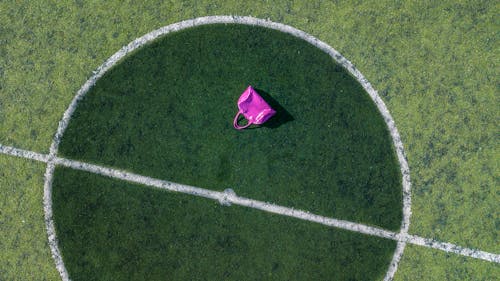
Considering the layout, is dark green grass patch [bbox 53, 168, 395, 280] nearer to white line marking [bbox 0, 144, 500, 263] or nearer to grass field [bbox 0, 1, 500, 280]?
white line marking [bbox 0, 144, 500, 263]

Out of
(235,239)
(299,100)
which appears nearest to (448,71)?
(299,100)

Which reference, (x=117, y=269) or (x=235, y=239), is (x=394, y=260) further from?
(x=117, y=269)

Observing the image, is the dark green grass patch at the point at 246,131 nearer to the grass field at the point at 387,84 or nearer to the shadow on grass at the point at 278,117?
the shadow on grass at the point at 278,117

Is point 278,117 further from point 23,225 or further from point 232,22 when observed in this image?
point 23,225

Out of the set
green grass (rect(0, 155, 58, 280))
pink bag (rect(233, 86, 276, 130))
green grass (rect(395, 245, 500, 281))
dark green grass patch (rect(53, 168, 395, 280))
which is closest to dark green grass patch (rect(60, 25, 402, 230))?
pink bag (rect(233, 86, 276, 130))

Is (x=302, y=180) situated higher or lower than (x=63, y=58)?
lower

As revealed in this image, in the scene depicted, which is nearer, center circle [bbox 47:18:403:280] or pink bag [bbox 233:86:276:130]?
pink bag [bbox 233:86:276:130]
